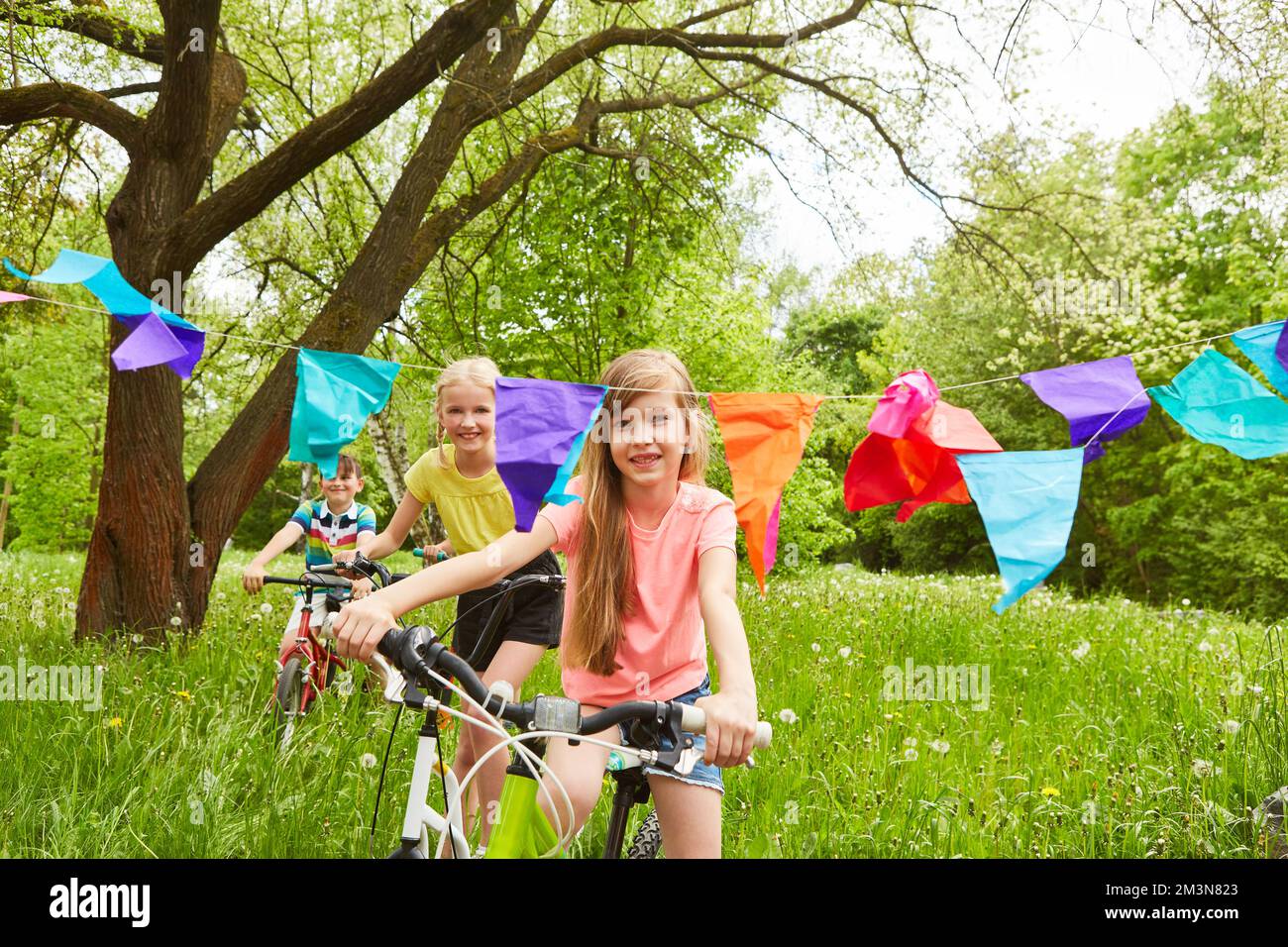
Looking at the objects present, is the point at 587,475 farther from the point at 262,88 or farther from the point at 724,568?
the point at 262,88

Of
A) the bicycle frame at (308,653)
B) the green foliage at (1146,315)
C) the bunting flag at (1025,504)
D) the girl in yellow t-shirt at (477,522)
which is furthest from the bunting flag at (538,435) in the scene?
the green foliage at (1146,315)

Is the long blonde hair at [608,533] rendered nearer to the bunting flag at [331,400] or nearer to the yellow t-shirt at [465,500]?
the bunting flag at [331,400]

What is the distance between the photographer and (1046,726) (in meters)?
5.11

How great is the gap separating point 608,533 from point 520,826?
33.4 inches

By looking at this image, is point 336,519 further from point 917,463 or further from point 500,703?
point 500,703

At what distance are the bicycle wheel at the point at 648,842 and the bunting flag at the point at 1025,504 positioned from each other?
4.54ft

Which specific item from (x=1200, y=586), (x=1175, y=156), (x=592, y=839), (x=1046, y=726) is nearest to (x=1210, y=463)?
(x=1200, y=586)

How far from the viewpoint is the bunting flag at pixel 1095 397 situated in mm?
3527

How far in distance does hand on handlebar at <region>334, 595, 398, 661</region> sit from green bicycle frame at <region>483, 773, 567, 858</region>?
506mm

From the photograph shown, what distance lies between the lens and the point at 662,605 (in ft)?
8.47

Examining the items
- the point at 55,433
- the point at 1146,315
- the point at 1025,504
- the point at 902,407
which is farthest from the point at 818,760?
the point at 55,433

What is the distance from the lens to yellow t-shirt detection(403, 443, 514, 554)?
3.92 meters

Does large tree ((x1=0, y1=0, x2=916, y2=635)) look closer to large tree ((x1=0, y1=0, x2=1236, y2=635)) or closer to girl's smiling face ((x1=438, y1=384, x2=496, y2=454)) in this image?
large tree ((x1=0, y1=0, x2=1236, y2=635))

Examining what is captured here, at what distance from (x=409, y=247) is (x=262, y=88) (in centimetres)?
437
